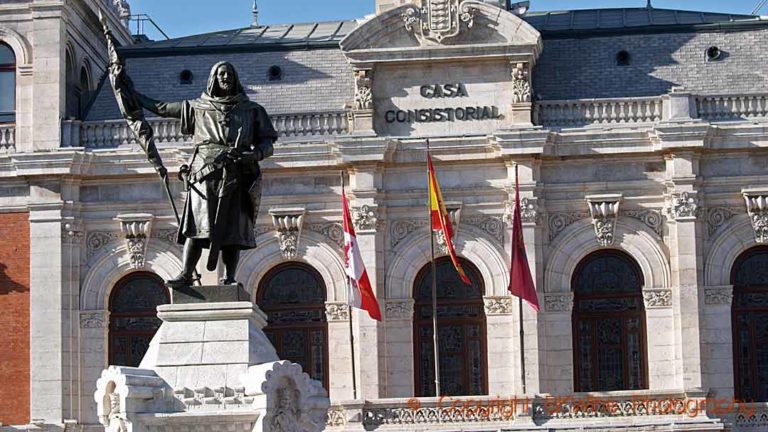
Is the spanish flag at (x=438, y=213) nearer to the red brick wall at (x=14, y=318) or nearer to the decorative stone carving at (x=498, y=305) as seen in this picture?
the decorative stone carving at (x=498, y=305)

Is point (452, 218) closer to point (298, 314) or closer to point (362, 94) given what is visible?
point (362, 94)

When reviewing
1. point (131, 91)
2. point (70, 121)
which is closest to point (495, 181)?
point (70, 121)

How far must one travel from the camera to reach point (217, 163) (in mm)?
22234

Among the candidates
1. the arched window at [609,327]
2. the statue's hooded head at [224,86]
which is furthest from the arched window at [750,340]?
the statue's hooded head at [224,86]

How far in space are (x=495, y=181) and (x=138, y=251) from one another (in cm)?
938

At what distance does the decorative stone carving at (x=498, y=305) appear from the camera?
167 ft

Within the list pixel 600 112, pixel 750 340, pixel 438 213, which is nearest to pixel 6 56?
pixel 438 213

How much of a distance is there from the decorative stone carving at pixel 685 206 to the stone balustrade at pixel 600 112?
2.16m

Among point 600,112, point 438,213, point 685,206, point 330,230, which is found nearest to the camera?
point 438,213

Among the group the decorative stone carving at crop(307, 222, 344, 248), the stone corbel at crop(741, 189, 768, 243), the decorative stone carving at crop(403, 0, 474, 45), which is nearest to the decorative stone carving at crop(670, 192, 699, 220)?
the stone corbel at crop(741, 189, 768, 243)

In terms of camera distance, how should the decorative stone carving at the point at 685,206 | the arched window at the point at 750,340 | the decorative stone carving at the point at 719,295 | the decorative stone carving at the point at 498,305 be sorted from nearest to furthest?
the decorative stone carving at the point at 719,295 → the decorative stone carving at the point at 685,206 → the arched window at the point at 750,340 → the decorative stone carving at the point at 498,305

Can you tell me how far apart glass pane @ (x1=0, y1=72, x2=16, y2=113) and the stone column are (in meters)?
17.2

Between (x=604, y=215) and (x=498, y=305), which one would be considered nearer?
(x=498, y=305)

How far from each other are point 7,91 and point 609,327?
667 inches
